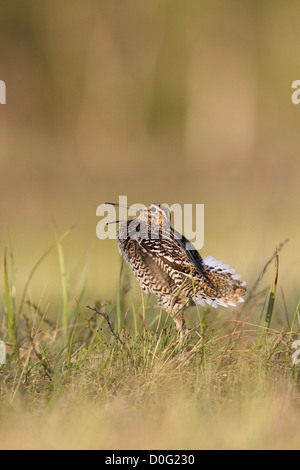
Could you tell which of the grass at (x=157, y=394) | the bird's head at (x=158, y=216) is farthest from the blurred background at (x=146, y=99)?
the grass at (x=157, y=394)

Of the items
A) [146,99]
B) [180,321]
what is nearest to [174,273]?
[180,321]

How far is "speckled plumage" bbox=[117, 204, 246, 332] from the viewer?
11.3 ft

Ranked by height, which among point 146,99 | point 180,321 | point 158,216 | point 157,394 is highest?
point 146,99

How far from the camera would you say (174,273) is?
3.44m

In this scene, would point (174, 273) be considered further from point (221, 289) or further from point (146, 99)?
point (146, 99)

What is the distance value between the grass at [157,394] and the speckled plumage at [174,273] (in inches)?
5.5

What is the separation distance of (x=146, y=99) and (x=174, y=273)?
10.5m

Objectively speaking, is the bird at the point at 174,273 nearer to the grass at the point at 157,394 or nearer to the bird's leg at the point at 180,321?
the bird's leg at the point at 180,321

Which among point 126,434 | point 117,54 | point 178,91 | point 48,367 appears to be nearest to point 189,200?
point 117,54

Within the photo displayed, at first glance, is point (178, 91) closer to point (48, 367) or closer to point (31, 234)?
point (31, 234)

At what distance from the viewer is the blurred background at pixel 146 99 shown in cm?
1151

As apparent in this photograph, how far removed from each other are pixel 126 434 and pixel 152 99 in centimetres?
1196

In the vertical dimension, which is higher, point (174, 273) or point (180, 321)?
point (174, 273)

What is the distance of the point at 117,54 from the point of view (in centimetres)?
1270
